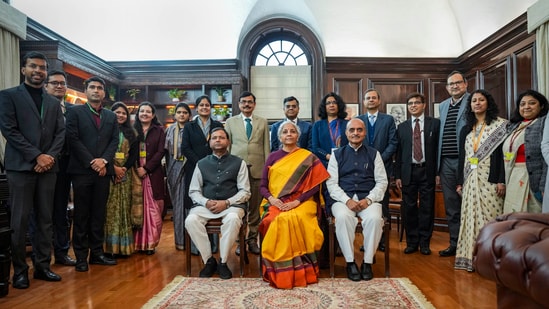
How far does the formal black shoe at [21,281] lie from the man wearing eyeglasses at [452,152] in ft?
11.7

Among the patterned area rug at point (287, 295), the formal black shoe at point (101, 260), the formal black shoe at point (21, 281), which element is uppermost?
the formal black shoe at point (21, 281)

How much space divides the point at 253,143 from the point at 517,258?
2867 mm

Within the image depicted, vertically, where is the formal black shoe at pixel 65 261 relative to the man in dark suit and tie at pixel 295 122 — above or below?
below

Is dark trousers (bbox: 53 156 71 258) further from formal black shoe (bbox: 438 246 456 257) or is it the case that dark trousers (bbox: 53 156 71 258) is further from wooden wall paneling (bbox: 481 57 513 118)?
wooden wall paneling (bbox: 481 57 513 118)

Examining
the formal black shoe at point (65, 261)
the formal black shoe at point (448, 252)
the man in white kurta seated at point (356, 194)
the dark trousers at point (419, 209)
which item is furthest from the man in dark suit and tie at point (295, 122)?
the formal black shoe at point (65, 261)

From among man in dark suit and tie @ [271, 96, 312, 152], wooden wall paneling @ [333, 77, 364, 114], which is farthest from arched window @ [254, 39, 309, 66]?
man in dark suit and tie @ [271, 96, 312, 152]

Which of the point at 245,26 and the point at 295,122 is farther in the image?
the point at 245,26

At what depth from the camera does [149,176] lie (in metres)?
4.19

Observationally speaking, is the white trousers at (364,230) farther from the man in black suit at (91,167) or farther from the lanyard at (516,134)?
the man in black suit at (91,167)

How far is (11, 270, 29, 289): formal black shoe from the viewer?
2.90 meters

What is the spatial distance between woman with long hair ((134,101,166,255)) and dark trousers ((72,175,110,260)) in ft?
1.66

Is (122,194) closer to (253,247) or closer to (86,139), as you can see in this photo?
(86,139)

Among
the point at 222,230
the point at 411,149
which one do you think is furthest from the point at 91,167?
the point at 411,149

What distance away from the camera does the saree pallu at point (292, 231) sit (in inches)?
117
